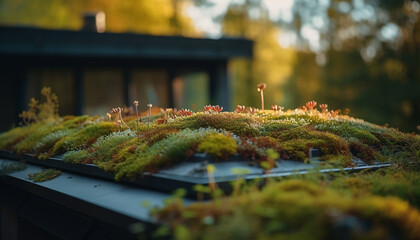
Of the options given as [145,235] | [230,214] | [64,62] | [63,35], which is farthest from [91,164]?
[64,62]

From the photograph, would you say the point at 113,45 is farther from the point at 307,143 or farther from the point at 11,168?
the point at 307,143

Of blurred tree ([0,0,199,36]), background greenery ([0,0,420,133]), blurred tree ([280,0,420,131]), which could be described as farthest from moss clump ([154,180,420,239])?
blurred tree ([0,0,199,36])

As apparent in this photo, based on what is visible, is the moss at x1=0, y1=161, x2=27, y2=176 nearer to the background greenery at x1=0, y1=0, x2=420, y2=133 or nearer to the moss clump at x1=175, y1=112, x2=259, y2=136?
the moss clump at x1=175, y1=112, x2=259, y2=136

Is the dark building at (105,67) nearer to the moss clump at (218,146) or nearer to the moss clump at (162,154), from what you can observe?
the moss clump at (162,154)

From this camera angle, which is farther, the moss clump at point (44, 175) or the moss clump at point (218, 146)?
the moss clump at point (44, 175)

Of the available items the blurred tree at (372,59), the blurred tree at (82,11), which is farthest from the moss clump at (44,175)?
the blurred tree at (82,11)

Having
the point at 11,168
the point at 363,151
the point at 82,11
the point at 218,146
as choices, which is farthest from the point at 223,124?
the point at 82,11
